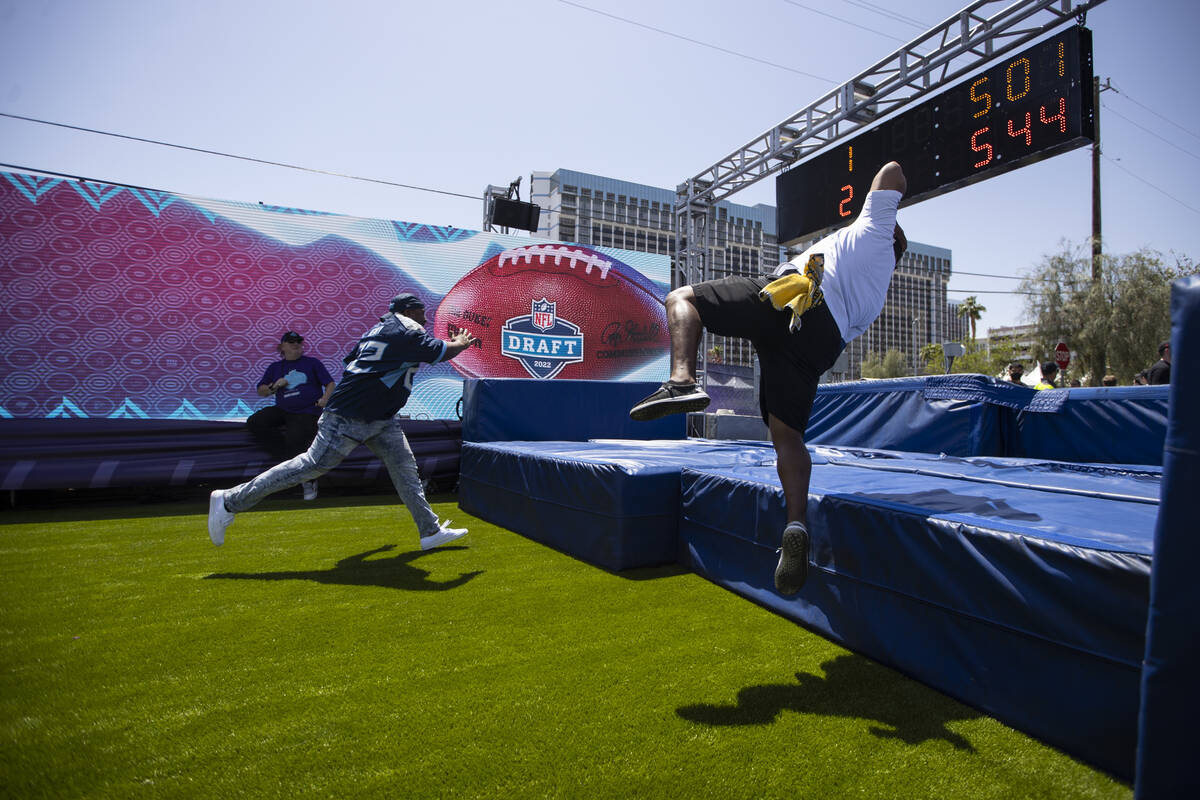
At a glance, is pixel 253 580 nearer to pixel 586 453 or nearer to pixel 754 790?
pixel 586 453

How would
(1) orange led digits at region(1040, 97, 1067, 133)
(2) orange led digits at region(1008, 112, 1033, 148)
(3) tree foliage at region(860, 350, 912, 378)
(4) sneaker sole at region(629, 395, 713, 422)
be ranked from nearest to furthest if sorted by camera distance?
(4) sneaker sole at region(629, 395, 713, 422) < (1) orange led digits at region(1040, 97, 1067, 133) < (2) orange led digits at region(1008, 112, 1033, 148) < (3) tree foliage at region(860, 350, 912, 378)

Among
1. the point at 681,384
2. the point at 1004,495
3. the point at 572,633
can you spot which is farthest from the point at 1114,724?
the point at 572,633

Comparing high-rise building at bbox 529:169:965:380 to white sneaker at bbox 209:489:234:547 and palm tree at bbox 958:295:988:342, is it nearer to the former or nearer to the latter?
palm tree at bbox 958:295:988:342

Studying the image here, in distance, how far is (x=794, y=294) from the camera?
2127 millimetres

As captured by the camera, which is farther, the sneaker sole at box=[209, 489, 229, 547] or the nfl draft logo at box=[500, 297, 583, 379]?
the nfl draft logo at box=[500, 297, 583, 379]

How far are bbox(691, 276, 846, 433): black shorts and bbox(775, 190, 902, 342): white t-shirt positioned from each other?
10 centimetres

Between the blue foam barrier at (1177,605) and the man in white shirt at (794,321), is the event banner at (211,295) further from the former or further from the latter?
the blue foam barrier at (1177,605)

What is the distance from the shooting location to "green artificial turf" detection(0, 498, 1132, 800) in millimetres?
1399

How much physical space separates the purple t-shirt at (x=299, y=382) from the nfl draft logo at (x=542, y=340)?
3.61 metres

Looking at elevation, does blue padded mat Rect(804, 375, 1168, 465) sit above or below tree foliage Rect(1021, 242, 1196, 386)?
below

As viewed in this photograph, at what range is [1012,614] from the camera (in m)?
1.66

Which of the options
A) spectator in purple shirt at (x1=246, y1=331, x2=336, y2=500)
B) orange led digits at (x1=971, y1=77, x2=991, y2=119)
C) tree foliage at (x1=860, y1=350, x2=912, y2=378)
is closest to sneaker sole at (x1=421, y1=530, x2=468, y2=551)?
spectator in purple shirt at (x1=246, y1=331, x2=336, y2=500)

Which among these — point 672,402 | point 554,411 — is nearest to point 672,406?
point 672,402

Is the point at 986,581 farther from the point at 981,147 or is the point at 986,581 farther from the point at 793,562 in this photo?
the point at 981,147
